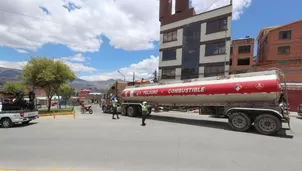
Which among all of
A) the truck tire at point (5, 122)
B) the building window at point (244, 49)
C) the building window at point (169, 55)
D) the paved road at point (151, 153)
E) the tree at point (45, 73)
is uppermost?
the building window at point (244, 49)

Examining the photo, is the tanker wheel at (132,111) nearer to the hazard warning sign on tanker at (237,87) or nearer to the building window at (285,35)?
the hazard warning sign on tanker at (237,87)

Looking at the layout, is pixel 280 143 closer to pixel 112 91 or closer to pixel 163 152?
pixel 163 152

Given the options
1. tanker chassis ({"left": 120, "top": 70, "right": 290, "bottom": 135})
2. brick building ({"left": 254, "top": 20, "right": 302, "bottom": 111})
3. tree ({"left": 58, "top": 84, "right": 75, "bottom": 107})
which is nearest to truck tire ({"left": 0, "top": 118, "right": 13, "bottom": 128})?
tanker chassis ({"left": 120, "top": 70, "right": 290, "bottom": 135})

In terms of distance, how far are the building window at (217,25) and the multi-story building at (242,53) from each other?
1519cm

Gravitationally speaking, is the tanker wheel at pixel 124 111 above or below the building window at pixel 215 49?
below

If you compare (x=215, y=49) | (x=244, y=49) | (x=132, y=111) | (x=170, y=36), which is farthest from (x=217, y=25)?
(x=132, y=111)

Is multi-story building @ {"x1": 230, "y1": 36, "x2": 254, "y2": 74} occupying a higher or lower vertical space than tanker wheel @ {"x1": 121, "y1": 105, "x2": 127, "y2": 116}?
higher

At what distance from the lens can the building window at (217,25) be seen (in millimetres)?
29169

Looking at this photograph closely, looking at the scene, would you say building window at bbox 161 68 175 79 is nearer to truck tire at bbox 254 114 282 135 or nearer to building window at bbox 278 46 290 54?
building window at bbox 278 46 290 54

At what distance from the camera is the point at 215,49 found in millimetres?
30125

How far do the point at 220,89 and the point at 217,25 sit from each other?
21.2 meters

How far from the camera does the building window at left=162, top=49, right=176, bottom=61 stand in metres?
35.1

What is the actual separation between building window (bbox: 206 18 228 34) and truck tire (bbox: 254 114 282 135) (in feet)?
71.3

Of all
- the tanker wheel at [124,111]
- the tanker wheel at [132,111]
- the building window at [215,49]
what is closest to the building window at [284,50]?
the building window at [215,49]
